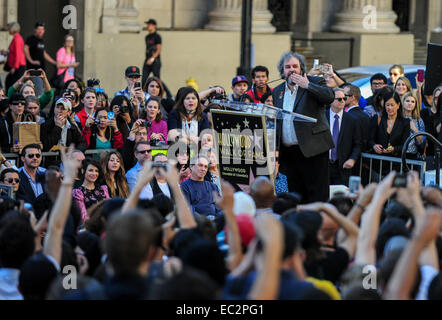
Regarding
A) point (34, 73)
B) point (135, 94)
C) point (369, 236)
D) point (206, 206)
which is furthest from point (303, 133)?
point (34, 73)

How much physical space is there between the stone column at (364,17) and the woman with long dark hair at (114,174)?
14.6 metres

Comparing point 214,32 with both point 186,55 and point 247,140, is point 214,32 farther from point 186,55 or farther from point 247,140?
point 247,140

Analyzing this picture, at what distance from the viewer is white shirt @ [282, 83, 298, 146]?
973 centimetres

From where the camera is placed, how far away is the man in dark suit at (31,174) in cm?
1002

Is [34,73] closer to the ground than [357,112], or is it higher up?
higher up

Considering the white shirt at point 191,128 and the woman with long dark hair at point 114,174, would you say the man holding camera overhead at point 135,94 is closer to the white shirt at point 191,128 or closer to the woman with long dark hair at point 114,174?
the white shirt at point 191,128

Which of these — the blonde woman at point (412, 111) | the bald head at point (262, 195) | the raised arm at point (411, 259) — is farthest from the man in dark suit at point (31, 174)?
the raised arm at point (411, 259)

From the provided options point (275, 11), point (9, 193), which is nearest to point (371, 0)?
point (275, 11)

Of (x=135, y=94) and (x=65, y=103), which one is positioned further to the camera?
(x=135, y=94)

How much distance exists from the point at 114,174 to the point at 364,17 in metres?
14.7

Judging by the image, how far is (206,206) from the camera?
1031cm

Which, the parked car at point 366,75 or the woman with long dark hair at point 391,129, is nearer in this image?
the woman with long dark hair at point 391,129

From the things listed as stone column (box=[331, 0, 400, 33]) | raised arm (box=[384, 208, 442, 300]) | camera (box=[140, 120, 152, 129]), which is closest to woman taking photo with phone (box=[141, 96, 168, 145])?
camera (box=[140, 120, 152, 129])

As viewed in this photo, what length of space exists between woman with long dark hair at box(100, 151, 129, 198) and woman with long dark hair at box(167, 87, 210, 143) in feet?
5.58
